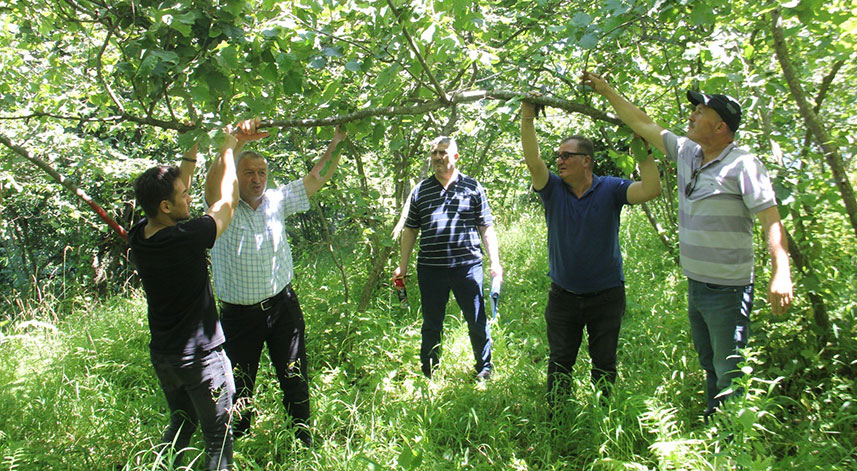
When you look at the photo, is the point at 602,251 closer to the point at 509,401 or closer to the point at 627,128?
the point at 627,128

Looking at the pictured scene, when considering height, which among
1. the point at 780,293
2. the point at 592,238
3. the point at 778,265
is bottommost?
the point at 780,293

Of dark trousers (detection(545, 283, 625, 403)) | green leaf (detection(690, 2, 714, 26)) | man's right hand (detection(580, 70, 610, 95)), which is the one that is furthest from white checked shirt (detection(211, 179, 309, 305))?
green leaf (detection(690, 2, 714, 26))

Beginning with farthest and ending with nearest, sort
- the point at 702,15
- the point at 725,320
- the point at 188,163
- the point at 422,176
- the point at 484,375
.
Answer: the point at 422,176 < the point at 484,375 < the point at 188,163 < the point at 725,320 < the point at 702,15

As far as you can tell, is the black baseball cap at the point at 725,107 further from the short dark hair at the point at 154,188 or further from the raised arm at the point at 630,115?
the short dark hair at the point at 154,188

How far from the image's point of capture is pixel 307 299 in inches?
188

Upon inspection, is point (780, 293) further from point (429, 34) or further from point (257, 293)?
point (257, 293)

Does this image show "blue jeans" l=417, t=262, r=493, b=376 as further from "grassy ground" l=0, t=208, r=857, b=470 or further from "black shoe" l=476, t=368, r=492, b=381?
"grassy ground" l=0, t=208, r=857, b=470

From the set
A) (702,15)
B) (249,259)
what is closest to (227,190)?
(249,259)

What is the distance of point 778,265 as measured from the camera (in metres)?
2.17

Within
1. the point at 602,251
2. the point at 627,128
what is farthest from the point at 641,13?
the point at 602,251

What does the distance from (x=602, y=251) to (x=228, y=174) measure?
2.02 meters

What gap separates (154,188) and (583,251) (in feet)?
7.18

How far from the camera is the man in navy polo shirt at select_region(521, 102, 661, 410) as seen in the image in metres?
2.78

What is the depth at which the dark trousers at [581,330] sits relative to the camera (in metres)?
2.81
